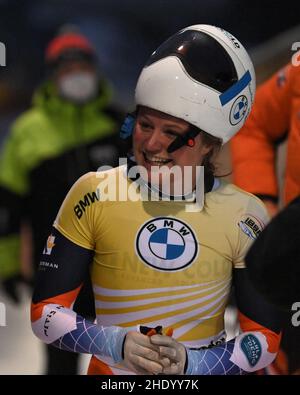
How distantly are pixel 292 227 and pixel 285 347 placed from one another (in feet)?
1.47

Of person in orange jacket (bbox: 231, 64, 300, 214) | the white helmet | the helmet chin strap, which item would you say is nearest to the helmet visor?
the white helmet

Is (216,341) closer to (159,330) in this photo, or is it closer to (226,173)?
(159,330)

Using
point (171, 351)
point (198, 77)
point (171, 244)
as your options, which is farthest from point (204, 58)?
point (171, 351)

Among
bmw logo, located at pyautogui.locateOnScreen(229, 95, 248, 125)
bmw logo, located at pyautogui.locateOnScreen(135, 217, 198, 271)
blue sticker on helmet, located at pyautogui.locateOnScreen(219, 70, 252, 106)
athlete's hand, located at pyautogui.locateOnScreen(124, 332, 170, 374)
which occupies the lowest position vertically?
athlete's hand, located at pyautogui.locateOnScreen(124, 332, 170, 374)

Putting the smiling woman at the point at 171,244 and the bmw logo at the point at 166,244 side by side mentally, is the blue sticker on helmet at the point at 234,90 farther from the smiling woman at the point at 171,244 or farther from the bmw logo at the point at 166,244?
the bmw logo at the point at 166,244

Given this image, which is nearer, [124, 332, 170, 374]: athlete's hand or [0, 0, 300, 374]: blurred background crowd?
[124, 332, 170, 374]: athlete's hand

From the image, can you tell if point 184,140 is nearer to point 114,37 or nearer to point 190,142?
point 190,142

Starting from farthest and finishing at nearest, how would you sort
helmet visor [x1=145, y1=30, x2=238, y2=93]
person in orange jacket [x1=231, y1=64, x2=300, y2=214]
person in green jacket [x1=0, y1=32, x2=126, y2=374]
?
person in green jacket [x1=0, y1=32, x2=126, y2=374]
person in orange jacket [x1=231, y1=64, x2=300, y2=214]
helmet visor [x1=145, y1=30, x2=238, y2=93]

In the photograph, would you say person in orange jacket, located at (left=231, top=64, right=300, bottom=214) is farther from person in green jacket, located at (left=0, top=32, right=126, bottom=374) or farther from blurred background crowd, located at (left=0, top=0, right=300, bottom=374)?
person in green jacket, located at (left=0, top=32, right=126, bottom=374)

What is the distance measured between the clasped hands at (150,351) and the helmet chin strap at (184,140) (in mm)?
417

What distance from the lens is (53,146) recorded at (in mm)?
2840

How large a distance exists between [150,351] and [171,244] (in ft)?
0.80

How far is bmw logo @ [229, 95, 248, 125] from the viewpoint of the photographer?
199cm
